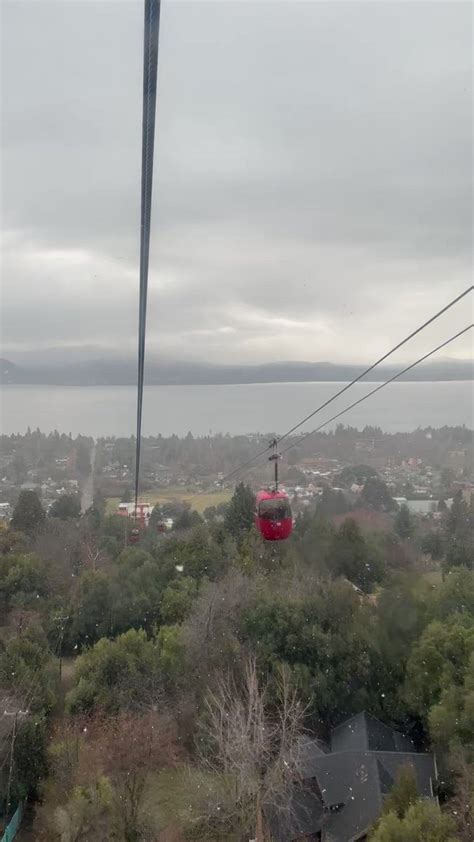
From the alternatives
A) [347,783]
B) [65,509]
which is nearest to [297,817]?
[347,783]

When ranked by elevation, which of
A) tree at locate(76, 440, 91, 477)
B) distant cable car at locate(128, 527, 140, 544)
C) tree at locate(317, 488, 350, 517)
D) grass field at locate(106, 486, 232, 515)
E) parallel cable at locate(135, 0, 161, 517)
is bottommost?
distant cable car at locate(128, 527, 140, 544)

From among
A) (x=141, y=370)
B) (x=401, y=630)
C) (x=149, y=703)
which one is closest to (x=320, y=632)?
(x=401, y=630)

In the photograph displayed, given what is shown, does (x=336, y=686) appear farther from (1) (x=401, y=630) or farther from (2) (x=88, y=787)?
(2) (x=88, y=787)

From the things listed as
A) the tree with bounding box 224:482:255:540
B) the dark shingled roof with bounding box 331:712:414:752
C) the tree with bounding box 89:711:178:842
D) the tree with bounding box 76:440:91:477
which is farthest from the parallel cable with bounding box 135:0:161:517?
the tree with bounding box 76:440:91:477

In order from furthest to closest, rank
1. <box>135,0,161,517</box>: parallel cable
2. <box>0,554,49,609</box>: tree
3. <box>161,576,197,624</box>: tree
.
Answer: <box>0,554,49,609</box>: tree → <box>161,576,197,624</box>: tree → <box>135,0,161,517</box>: parallel cable

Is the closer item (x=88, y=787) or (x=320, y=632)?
(x=88, y=787)

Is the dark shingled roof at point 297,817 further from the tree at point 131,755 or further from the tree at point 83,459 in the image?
the tree at point 83,459

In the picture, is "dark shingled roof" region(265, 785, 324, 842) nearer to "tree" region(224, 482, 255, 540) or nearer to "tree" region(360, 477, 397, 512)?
"tree" region(224, 482, 255, 540)
